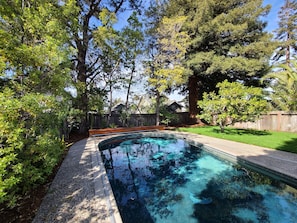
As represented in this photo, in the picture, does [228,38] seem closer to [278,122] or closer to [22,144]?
[278,122]

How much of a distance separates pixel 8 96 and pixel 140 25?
12823mm

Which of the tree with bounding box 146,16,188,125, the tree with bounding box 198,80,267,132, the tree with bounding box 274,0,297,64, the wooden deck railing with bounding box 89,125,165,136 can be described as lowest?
the wooden deck railing with bounding box 89,125,165,136

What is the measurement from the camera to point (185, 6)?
1513 centimetres

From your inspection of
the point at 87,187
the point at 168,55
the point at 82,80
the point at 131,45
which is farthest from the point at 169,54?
the point at 87,187

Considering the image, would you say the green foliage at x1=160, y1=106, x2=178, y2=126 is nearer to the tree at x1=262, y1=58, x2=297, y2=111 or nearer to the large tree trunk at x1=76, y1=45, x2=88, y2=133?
the large tree trunk at x1=76, y1=45, x2=88, y2=133

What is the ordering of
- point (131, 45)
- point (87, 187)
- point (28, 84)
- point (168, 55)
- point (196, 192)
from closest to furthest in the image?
point (87, 187) → point (28, 84) → point (196, 192) → point (131, 45) → point (168, 55)

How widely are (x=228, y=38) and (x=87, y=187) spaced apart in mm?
15992

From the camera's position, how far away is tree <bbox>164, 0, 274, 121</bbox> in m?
13.4

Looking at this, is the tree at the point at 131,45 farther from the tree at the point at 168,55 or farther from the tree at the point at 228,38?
the tree at the point at 228,38

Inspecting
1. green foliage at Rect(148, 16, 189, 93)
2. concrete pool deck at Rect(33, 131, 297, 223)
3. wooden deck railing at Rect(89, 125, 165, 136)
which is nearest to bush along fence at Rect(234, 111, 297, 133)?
concrete pool deck at Rect(33, 131, 297, 223)

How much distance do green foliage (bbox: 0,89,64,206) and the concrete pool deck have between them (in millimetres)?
570

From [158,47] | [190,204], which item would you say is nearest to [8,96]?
[190,204]

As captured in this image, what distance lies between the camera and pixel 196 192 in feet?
14.4

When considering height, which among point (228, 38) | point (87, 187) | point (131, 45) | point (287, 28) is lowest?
point (87, 187)
